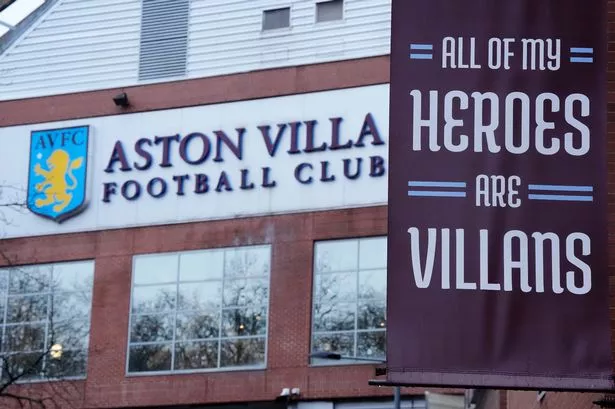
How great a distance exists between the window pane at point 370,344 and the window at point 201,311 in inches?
119

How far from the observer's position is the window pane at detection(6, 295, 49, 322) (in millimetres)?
44844

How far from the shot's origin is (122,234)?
4559 cm

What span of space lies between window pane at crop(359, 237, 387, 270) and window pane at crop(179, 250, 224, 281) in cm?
431

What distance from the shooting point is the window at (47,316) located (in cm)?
4422

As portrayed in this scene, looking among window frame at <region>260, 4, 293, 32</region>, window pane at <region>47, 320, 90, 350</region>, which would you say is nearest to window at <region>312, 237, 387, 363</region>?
window frame at <region>260, 4, 293, 32</region>

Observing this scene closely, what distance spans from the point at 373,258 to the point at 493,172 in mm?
31020

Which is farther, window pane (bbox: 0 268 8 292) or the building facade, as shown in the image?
window pane (bbox: 0 268 8 292)

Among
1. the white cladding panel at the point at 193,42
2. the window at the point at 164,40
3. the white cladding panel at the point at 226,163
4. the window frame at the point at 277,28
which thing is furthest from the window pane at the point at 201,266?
the window frame at the point at 277,28

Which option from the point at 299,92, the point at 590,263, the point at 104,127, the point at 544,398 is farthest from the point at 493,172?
the point at 104,127

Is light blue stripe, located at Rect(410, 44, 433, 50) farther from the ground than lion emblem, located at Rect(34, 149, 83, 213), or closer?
closer

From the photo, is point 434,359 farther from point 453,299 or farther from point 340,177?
point 340,177

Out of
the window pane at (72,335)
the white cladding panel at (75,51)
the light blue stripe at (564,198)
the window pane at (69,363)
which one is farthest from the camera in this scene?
the white cladding panel at (75,51)

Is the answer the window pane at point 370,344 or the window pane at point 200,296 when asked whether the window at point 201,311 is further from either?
the window pane at point 370,344

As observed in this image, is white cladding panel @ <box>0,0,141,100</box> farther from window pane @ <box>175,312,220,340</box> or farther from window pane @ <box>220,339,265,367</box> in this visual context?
window pane @ <box>220,339,265,367</box>
